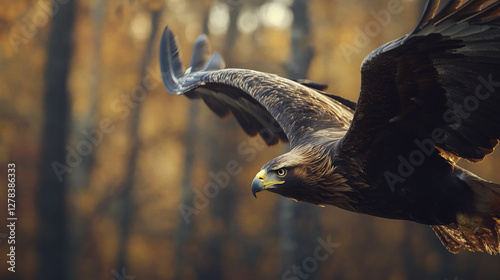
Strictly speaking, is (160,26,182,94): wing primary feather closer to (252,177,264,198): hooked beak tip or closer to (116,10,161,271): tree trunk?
(252,177,264,198): hooked beak tip

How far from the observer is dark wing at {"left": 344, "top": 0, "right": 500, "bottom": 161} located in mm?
1706

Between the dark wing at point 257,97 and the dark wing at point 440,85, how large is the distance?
0.63m

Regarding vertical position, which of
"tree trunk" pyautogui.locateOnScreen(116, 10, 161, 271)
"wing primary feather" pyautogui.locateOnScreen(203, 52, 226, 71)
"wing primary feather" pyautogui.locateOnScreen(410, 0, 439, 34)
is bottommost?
"tree trunk" pyautogui.locateOnScreen(116, 10, 161, 271)

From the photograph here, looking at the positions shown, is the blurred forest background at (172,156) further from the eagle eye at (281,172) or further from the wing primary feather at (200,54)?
the eagle eye at (281,172)

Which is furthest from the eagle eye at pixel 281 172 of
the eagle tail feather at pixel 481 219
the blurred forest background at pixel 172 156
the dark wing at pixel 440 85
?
the blurred forest background at pixel 172 156

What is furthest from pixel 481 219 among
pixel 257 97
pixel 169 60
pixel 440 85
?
pixel 169 60

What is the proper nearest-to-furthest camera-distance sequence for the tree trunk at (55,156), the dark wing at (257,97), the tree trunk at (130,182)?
the dark wing at (257,97)
the tree trunk at (55,156)
the tree trunk at (130,182)

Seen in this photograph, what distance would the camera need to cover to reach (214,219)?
6.83 m

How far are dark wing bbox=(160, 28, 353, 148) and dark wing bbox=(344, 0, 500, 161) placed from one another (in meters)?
0.63

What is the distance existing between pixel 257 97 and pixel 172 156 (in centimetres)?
401

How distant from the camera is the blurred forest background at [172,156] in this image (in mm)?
6613

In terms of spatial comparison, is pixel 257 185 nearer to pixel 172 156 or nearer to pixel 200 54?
pixel 200 54

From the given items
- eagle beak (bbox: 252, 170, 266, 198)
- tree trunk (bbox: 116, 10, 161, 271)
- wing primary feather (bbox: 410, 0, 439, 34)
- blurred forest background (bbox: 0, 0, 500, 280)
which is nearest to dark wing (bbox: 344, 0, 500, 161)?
wing primary feather (bbox: 410, 0, 439, 34)

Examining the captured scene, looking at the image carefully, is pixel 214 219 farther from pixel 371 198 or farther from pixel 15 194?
pixel 371 198
